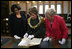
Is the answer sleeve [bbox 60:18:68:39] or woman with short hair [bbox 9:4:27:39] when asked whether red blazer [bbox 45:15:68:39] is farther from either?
woman with short hair [bbox 9:4:27:39]

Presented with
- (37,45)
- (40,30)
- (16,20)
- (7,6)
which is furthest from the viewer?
(7,6)

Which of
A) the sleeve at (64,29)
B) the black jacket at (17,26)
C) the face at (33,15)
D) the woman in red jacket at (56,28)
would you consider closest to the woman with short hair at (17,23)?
the black jacket at (17,26)

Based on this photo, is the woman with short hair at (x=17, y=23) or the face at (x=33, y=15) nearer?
the face at (x=33, y=15)

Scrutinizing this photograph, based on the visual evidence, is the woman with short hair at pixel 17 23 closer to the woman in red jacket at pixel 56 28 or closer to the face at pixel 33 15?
the face at pixel 33 15

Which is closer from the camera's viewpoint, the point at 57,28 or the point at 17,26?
the point at 57,28

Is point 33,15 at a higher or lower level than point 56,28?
higher

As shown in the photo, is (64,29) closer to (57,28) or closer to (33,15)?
(57,28)

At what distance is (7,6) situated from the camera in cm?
695

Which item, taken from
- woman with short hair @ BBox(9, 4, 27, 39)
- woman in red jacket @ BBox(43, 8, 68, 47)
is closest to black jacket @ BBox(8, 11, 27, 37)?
woman with short hair @ BBox(9, 4, 27, 39)

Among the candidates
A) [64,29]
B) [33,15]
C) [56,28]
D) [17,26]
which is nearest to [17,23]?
[17,26]

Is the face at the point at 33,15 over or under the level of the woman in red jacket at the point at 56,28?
over

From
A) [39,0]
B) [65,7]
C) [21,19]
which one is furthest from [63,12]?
[21,19]

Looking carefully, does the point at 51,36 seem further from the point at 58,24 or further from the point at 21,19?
the point at 21,19

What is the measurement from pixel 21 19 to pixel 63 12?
533 centimetres
